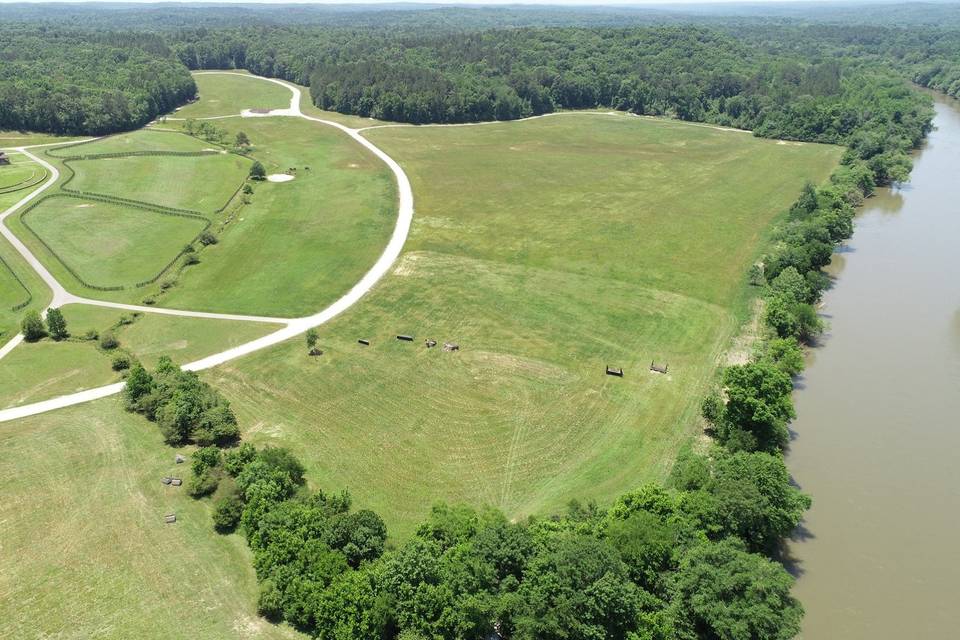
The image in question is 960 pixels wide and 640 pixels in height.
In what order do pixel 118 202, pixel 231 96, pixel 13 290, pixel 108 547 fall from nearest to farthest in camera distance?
pixel 108 547 < pixel 13 290 < pixel 118 202 < pixel 231 96

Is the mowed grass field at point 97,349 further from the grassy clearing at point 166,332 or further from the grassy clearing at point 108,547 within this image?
the grassy clearing at point 108,547

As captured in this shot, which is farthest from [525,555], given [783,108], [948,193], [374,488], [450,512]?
[783,108]

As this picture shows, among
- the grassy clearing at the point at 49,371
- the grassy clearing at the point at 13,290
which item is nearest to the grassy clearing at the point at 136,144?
the grassy clearing at the point at 13,290

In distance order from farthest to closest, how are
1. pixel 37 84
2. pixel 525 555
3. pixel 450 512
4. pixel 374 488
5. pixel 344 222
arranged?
pixel 37 84, pixel 344 222, pixel 374 488, pixel 450 512, pixel 525 555

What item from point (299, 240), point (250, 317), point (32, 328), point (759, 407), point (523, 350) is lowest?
point (32, 328)

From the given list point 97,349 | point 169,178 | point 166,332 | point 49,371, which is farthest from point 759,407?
point 169,178

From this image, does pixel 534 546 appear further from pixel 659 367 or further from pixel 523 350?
pixel 659 367

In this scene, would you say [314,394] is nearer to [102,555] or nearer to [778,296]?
[102,555]
